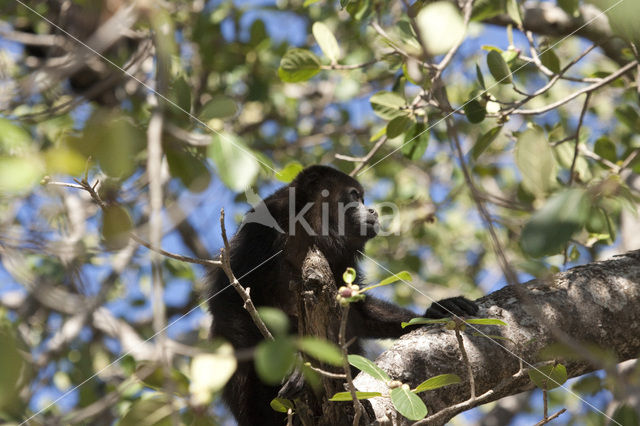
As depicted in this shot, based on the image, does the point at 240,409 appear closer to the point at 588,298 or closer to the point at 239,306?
the point at 239,306

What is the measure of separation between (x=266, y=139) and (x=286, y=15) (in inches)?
50.3

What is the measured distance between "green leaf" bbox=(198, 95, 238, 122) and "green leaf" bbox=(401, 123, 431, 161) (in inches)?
65.8

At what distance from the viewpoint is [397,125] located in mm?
2885

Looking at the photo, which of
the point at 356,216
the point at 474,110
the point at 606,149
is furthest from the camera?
the point at 356,216

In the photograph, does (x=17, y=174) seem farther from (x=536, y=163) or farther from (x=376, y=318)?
(x=376, y=318)

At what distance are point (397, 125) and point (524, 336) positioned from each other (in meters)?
1.15

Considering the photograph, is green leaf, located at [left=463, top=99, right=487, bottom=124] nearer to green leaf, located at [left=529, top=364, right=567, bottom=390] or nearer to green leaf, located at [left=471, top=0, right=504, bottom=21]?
green leaf, located at [left=471, top=0, right=504, bottom=21]

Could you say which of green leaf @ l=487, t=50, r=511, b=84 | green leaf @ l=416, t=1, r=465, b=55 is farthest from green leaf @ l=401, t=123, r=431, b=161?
green leaf @ l=416, t=1, r=465, b=55

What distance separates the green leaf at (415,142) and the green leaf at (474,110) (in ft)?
1.19

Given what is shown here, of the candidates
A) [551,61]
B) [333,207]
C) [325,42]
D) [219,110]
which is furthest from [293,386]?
[333,207]

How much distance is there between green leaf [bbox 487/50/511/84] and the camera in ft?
8.43

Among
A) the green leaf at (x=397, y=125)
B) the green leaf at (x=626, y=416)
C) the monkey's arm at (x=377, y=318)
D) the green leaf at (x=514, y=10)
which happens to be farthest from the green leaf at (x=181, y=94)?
the monkey's arm at (x=377, y=318)

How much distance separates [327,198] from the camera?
4.11m

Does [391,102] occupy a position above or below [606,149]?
above
